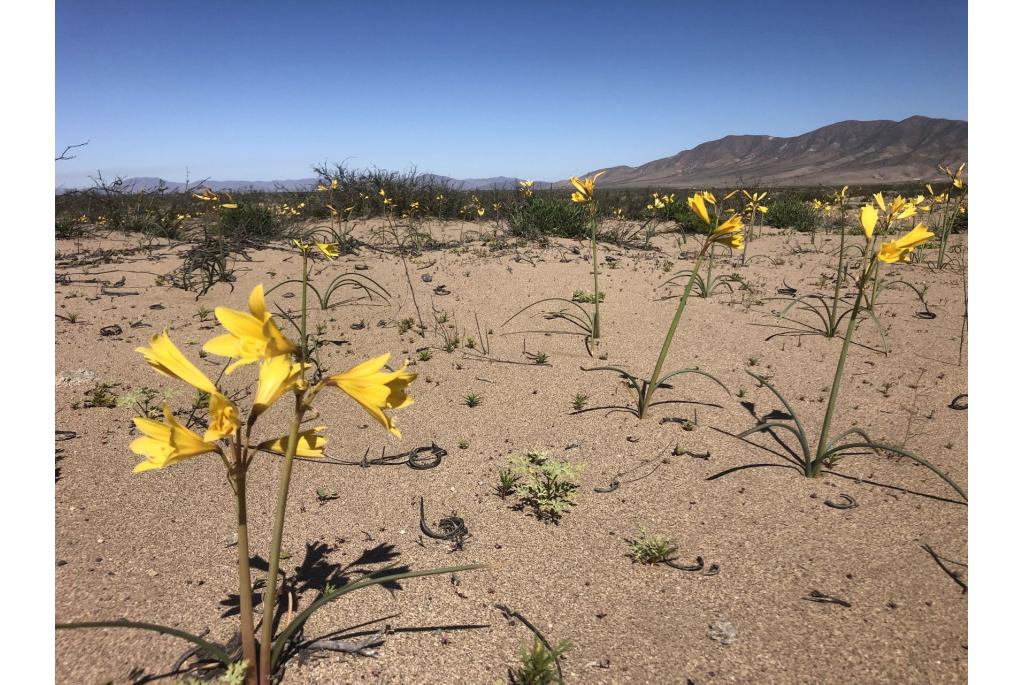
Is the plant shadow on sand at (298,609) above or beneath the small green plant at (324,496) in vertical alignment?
beneath

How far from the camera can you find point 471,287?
17.3ft

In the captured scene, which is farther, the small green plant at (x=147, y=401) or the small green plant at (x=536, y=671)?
the small green plant at (x=147, y=401)

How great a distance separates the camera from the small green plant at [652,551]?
1768 millimetres

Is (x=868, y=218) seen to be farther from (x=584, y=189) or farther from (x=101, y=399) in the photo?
(x=101, y=399)

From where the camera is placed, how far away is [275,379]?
0.82m

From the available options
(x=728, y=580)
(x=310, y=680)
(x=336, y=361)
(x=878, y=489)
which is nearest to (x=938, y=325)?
(x=878, y=489)

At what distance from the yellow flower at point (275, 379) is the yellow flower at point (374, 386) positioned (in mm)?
61

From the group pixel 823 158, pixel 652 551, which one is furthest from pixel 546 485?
pixel 823 158

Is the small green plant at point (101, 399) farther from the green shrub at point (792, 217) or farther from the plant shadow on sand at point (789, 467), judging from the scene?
the green shrub at point (792, 217)

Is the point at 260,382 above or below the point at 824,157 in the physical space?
below

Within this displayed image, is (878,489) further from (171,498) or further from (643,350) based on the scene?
(171,498)

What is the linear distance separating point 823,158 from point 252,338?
151m

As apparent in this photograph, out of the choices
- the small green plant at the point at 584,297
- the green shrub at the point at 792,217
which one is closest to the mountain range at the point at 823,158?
the green shrub at the point at 792,217

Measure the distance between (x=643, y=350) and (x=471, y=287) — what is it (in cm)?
203
